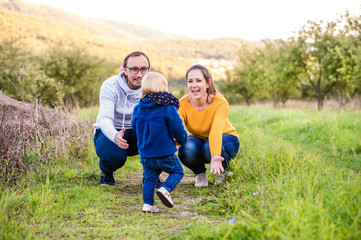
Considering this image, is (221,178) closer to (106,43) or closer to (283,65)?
(283,65)

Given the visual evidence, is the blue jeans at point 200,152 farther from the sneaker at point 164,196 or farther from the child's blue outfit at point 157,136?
the sneaker at point 164,196

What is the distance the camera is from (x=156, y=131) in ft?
10.2

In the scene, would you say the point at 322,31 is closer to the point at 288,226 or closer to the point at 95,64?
the point at 95,64

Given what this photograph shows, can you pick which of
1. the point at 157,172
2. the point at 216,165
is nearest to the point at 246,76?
the point at 216,165

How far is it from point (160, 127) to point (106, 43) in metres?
74.0

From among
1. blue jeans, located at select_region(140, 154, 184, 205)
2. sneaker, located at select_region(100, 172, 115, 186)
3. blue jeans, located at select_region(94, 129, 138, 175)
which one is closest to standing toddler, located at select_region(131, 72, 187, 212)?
blue jeans, located at select_region(140, 154, 184, 205)

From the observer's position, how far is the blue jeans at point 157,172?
309cm

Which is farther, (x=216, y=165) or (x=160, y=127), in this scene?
(x=216, y=165)

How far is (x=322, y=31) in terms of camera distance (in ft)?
72.0

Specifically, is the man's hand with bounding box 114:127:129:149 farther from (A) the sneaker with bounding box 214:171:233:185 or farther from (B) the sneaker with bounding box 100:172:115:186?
(A) the sneaker with bounding box 214:171:233:185

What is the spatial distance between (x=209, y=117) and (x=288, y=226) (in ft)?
7.40

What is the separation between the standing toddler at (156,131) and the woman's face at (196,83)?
0.73m

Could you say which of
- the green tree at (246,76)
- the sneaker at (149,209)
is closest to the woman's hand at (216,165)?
the sneaker at (149,209)

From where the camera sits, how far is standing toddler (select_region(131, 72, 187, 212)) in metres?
3.12
